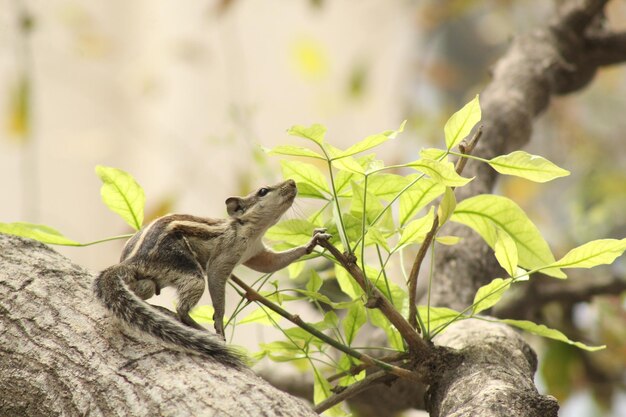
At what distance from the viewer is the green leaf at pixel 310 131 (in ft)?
2.44

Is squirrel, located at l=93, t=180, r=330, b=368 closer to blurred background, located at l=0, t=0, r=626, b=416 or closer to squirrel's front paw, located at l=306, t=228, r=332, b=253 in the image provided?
squirrel's front paw, located at l=306, t=228, r=332, b=253

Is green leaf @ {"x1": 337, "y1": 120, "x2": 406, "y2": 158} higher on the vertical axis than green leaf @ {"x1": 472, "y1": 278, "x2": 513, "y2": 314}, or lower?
higher

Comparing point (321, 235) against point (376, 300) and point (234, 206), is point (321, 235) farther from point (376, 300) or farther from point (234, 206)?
point (234, 206)

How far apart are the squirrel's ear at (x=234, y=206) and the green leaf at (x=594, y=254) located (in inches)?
19.1

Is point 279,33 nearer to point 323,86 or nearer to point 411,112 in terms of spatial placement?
point 323,86

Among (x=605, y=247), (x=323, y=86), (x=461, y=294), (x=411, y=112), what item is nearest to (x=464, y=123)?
(x=605, y=247)

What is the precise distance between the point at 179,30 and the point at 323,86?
2.58ft

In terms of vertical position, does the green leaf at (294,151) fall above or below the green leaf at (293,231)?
above

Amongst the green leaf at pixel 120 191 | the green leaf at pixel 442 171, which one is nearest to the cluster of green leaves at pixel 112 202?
the green leaf at pixel 120 191

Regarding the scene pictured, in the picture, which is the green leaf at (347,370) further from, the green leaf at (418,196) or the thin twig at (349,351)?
the green leaf at (418,196)

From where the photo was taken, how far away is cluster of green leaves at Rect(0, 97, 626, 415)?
0.77 m

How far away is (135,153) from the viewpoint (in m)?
3.83

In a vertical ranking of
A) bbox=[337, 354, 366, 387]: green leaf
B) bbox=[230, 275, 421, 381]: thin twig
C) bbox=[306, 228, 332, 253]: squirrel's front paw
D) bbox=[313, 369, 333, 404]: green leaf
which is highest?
bbox=[306, 228, 332, 253]: squirrel's front paw

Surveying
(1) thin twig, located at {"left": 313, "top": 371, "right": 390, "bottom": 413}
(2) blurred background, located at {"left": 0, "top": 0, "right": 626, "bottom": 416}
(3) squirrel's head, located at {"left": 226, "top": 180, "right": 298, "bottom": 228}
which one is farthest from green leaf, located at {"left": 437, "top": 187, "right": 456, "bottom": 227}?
(2) blurred background, located at {"left": 0, "top": 0, "right": 626, "bottom": 416}
